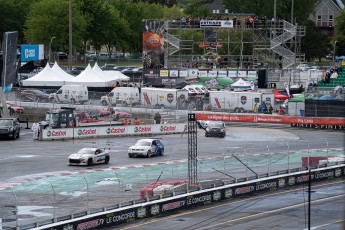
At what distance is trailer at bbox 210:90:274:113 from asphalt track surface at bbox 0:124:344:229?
3.15 meters

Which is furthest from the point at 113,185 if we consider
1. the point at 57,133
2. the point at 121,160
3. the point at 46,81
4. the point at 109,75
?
the point at 109,75

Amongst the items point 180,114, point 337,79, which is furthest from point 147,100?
point 337,79

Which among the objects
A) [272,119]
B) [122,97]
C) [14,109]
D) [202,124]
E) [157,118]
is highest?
[122,97]

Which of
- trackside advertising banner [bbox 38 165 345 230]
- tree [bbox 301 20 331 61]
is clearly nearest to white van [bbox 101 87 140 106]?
trackside advertising banner [bbox 38 165 345 230]

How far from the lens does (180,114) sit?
222ft

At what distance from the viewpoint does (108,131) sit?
6019cm

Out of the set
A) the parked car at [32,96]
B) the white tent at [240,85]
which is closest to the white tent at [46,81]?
the parked car at [32,96]

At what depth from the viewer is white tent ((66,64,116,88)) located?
83.2 m

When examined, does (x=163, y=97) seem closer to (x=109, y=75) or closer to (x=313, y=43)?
(x=109, y=75)

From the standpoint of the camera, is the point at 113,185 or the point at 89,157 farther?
the point at 89,157

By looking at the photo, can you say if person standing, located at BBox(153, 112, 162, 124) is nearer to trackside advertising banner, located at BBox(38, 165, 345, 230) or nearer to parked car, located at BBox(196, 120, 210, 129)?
parked car, located at BBox(196, 120, 210, 129)

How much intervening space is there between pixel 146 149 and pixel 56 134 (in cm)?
1034

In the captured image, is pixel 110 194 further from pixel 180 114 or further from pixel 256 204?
pixel 180 114

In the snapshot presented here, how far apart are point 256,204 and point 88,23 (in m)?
96.0
